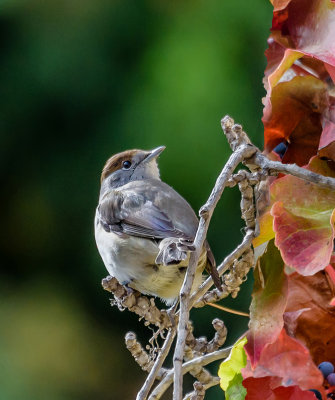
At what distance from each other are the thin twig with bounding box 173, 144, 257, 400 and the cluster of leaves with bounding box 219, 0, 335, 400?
50 mm

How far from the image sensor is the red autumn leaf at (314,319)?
785mm

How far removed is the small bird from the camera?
6.02 feet

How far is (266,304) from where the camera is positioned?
0.80 meters

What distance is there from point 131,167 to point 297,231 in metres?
1.81

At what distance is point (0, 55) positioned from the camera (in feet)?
14.7

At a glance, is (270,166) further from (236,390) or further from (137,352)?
(137,352)

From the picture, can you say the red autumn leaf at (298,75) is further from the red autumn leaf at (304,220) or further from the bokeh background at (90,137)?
the bokeh background at (90,137)

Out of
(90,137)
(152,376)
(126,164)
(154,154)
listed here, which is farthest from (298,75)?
(90,137)

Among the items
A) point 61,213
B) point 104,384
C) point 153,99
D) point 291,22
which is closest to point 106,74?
point 153,99

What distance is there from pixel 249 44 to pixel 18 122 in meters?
1.32

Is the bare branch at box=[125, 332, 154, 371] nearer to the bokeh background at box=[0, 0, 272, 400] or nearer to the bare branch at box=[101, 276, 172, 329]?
the bare branch at box=[101, 276, 172, 329]

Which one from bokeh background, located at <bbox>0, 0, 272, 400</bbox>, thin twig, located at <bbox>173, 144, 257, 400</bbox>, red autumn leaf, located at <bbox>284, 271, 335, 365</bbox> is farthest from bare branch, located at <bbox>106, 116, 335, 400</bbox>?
bokeh background, located at <bbox>0, 0, 272, 400</bbox>

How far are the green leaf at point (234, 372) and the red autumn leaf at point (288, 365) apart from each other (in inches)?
3.1

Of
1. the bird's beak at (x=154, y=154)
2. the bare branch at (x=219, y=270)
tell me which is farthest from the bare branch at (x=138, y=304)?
the bird's beak at (x=154, y=154)
